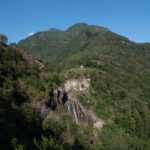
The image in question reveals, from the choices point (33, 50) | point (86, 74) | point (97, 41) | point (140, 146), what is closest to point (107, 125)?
point (140, 146)

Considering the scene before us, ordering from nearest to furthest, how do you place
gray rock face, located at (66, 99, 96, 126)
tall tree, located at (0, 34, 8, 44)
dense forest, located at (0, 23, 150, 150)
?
1. dense forest, located at (0, 23, 150, 150)
2. tall tree, located at (0, 34, 8, 44)
3. gray rock face, located at (66, 99, 96, 126)

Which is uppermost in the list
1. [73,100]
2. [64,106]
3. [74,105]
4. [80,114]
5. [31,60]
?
[31,60]

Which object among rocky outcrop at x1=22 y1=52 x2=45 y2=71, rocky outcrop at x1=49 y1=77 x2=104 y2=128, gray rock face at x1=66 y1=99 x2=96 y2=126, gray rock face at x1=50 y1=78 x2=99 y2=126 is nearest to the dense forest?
rocky outcrop at x1=22 y1=52 x2=45 y2=71

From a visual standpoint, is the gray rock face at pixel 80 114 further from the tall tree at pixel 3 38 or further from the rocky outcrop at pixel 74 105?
the tall tree at pixel 3 38

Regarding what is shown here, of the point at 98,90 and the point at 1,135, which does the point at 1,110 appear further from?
the point at 98,90

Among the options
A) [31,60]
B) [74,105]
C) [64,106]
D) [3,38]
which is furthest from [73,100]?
[3,38]

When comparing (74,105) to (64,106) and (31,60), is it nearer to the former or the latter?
(64,106)

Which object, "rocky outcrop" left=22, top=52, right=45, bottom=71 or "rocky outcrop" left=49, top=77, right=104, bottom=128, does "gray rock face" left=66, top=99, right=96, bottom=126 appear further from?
"rocky outcrop" left=22, top=52, right=45, bottom=71

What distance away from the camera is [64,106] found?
49281 millimetres

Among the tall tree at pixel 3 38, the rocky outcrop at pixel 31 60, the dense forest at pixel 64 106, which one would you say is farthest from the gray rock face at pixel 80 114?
the tall tree at pixel 3 38

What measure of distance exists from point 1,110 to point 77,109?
1362 inches

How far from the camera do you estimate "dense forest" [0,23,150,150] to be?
947 inches

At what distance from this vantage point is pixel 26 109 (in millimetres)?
25922

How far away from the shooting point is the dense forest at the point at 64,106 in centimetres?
2405
